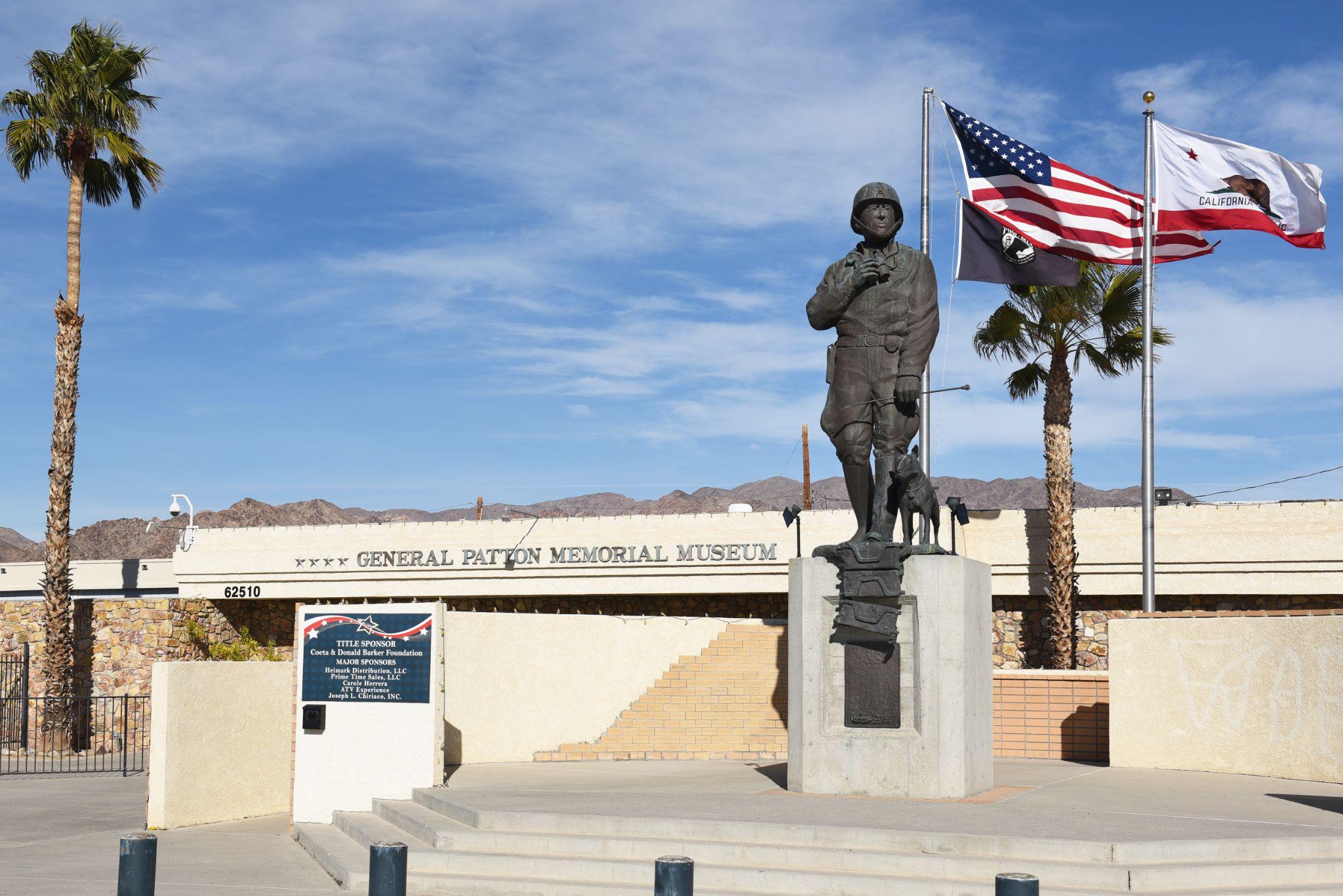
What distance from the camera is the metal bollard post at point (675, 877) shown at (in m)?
6.39

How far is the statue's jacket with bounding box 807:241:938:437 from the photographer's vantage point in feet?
41.0

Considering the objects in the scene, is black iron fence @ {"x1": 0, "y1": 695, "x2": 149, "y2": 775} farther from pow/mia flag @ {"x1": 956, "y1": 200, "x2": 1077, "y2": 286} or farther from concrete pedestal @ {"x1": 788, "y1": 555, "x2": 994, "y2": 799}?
pow/mia flag @ {"x1": 956, "y1": 200, "x2": 1077, "y2": 286}

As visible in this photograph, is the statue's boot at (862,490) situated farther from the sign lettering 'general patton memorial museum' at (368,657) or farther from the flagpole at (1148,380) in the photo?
the flagpole at (1148,380)

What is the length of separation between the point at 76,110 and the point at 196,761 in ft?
65.6

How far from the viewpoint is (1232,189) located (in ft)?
70.7

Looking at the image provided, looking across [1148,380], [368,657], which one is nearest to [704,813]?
[368,657]

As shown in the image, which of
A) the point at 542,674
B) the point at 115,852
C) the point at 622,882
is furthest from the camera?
the point at 542,674

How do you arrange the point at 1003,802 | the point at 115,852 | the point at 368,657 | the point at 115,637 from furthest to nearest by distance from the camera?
1. the point at 115,637
2. the point at 368,657
3. the point at 115,852
4. the point at 1003,802

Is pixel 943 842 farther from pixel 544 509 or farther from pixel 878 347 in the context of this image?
pixel 544 509

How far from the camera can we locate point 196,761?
14.7 m

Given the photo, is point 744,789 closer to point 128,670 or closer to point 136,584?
point 128,670

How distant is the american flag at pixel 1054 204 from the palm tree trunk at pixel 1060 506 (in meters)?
4.99

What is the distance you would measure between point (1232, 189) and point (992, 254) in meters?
4.12

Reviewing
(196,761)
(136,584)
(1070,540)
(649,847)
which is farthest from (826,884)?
(136,584)
